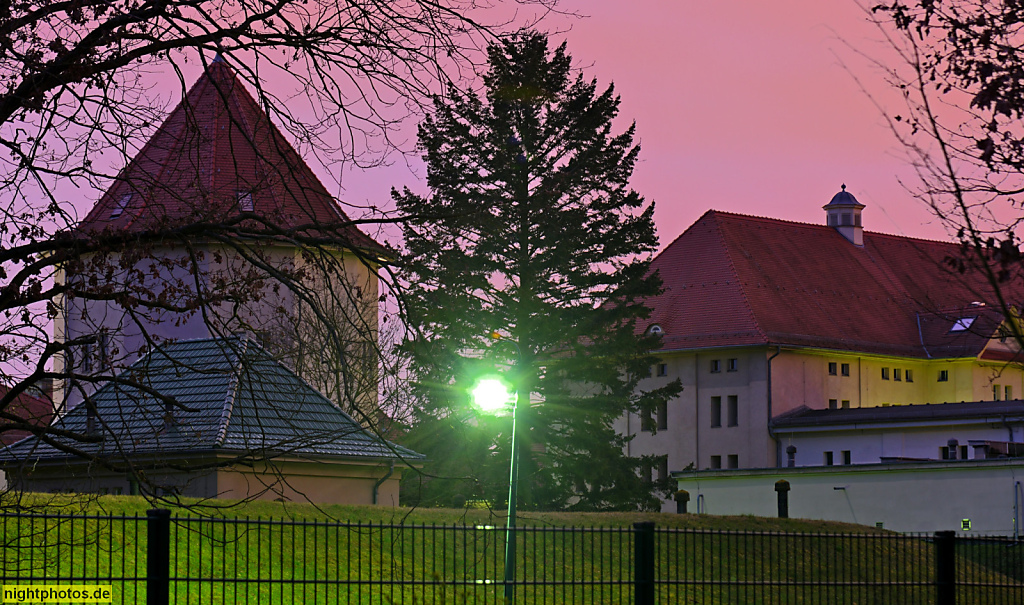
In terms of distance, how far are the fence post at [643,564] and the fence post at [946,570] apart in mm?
3357

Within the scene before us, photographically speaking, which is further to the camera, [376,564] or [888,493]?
[888,493]

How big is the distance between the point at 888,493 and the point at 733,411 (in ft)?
76.4

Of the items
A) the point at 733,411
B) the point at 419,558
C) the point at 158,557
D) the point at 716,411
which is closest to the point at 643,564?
the point at 158,557

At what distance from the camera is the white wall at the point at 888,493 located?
43031 mm

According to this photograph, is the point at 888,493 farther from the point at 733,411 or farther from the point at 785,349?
the point at 733,411

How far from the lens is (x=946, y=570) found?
1341 centimetres

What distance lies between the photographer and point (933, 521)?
44.7 metres

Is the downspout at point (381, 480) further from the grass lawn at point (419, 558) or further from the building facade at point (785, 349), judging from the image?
the building facade at point (785, 349)

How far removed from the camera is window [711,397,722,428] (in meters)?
69.7

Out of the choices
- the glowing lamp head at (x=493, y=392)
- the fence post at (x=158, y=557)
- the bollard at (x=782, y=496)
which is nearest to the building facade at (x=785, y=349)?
the bollard at (x=782, y=496)

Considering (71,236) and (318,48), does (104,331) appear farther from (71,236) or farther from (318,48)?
(318,48)

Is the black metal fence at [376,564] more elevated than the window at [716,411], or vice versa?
the window at [716,411]

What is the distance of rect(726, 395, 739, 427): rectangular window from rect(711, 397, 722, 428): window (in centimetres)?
65

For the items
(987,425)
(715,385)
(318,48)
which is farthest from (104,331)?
(715,385)
